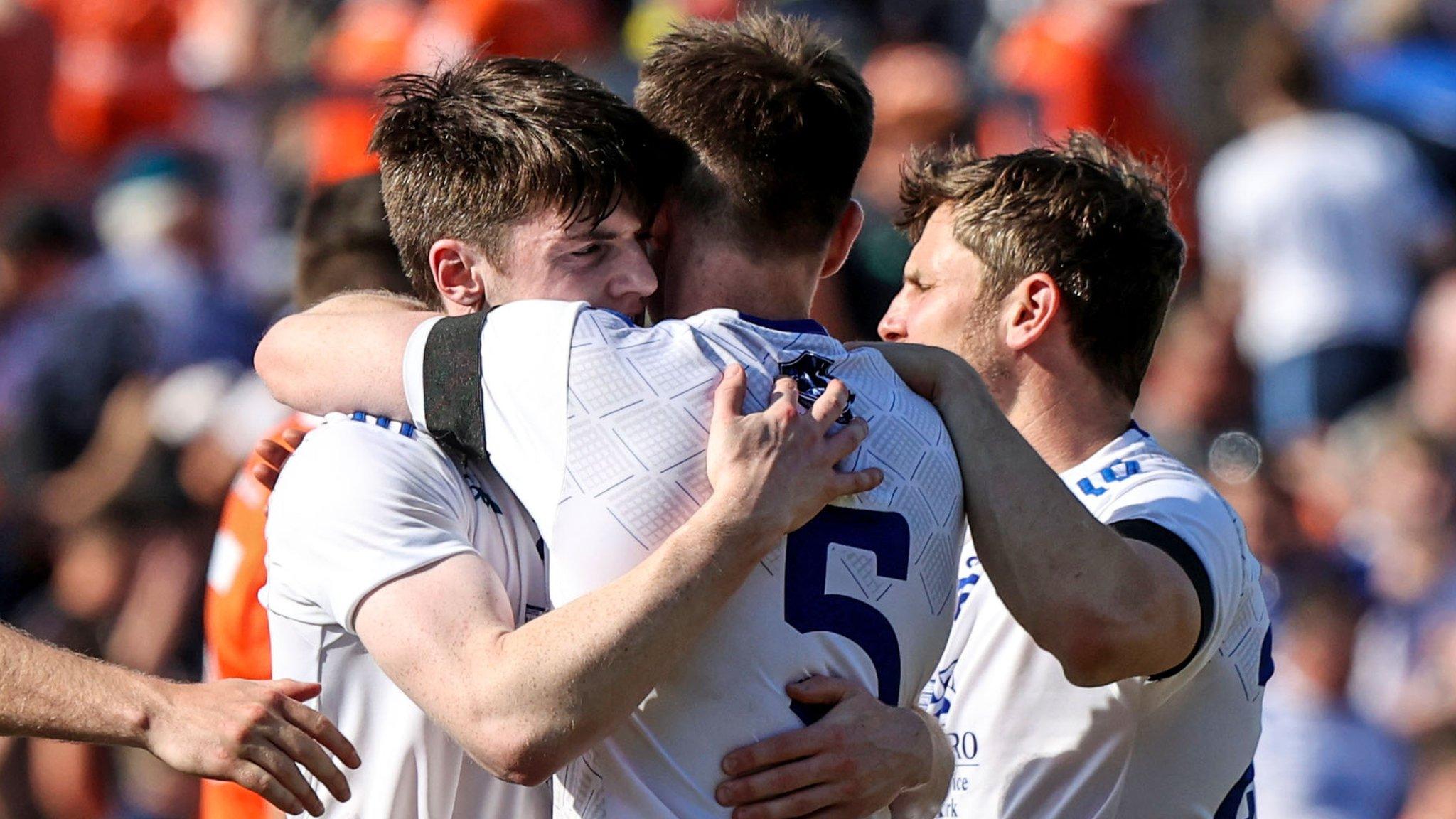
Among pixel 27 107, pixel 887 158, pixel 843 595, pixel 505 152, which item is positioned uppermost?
pixel 505 152

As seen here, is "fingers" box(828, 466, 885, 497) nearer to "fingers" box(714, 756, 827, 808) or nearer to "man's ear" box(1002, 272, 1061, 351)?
"fingers" box(714, 756, 827, 808)

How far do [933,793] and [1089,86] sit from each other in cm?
605

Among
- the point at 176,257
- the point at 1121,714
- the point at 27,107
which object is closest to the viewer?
the point at 1121,714

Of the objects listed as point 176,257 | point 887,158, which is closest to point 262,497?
point 887,158

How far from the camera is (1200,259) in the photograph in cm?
886

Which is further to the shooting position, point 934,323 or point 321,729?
point 934,323

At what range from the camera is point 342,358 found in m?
2.74

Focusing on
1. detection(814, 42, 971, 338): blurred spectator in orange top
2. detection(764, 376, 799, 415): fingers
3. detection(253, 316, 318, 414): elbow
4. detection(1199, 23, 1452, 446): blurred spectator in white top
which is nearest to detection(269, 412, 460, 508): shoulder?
detection(253, 316, 318, 414): elbow

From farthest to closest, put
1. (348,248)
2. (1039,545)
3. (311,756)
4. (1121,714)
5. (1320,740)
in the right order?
(1320,740)
(348,248)
(1121,714)
(1039,545)
(311,756)

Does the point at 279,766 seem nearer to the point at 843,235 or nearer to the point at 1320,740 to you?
the point at 843,235

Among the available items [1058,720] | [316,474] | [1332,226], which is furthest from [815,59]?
[1332,226]

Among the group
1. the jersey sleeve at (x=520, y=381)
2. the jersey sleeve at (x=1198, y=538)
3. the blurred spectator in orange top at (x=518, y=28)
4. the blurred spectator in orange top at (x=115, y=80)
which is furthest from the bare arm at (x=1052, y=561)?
the blurred spectator in orange top at (x=115, y=80)

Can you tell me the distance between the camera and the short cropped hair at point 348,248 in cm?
411

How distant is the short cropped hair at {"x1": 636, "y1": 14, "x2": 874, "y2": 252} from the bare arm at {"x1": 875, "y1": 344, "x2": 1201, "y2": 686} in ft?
1.33
